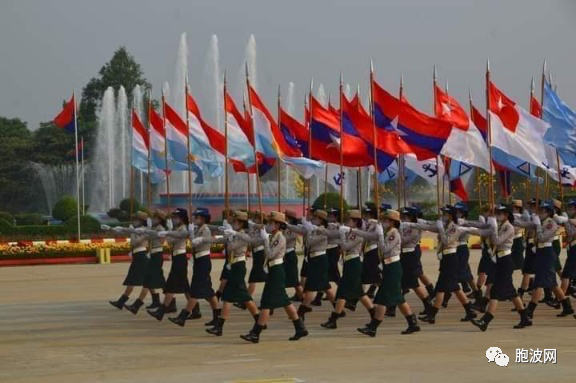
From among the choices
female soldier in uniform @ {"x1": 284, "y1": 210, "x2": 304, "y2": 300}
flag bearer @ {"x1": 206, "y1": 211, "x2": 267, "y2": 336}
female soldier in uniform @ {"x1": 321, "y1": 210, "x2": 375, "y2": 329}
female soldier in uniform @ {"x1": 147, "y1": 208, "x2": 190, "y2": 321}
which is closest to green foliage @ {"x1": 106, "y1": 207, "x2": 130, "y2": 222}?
female soldier in uniform @ {"x1": 284, "y1": 210, "x2": 304, "y2": 300}

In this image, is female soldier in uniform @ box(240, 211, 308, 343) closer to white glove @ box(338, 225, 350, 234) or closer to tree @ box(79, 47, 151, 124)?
white glove @ box(338, 225, 350, 234)

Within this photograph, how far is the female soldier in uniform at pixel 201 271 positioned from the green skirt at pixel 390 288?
2.28m

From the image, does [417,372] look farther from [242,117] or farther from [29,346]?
[242,117]

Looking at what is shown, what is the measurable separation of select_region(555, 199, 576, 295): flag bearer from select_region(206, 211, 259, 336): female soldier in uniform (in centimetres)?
470

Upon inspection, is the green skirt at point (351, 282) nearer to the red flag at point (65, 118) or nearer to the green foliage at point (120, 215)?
the red flag at point (65, 118)

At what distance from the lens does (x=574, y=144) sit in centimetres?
1641

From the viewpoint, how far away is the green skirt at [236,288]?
13023 mm

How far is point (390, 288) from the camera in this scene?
1327cm

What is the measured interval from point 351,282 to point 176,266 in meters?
2.76

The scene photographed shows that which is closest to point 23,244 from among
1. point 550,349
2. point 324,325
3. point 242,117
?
point 242,117

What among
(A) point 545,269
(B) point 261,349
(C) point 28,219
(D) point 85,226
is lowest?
(B) point 261,349

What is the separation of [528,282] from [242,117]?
5.86 metres

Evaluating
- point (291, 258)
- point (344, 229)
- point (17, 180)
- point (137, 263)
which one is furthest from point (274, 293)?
point (17, 180)

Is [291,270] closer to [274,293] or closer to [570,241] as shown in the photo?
[274,293]
